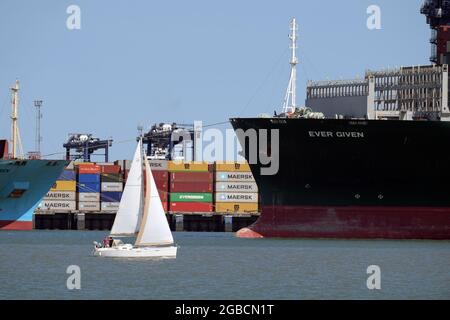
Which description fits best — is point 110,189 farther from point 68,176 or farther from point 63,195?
point 63,195

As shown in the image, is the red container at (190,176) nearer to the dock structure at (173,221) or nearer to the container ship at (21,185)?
the dock structure at (173,221)

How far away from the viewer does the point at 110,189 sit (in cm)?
13700

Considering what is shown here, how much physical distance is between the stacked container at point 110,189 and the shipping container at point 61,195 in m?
2.90

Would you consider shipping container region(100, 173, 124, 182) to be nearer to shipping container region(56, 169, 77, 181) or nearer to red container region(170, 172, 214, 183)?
shipping container region(56, 169, 77, 181)

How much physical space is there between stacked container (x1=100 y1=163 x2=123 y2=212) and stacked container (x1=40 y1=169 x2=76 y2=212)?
2902 millimetres

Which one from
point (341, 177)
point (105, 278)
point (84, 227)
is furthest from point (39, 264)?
point (84, 227)

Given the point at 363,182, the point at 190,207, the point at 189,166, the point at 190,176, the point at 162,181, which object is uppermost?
the point at 189,166

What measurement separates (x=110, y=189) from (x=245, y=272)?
73.0 meters

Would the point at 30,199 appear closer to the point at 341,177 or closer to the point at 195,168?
the point at 195,168

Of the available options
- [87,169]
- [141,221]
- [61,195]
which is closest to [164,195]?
[87,169]

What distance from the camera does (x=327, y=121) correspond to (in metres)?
84.2

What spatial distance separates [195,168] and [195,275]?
7271 centimetres

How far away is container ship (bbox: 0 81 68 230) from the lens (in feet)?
366

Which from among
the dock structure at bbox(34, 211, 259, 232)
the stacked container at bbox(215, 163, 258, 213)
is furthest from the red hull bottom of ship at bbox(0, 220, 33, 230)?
the stacked container at bbox(215, 163, 258, 213)
